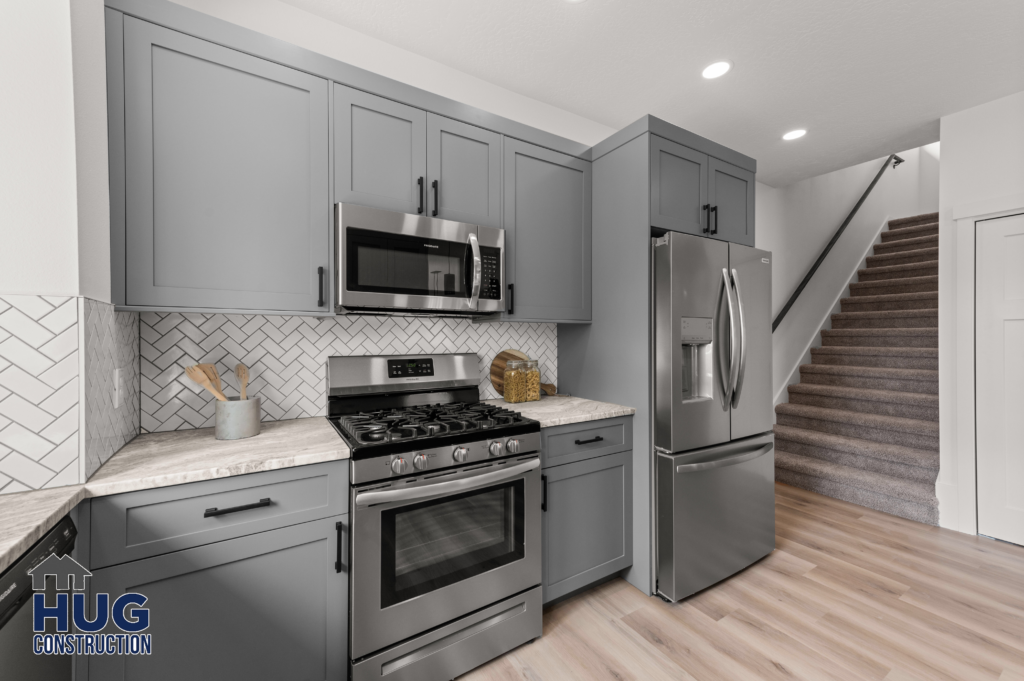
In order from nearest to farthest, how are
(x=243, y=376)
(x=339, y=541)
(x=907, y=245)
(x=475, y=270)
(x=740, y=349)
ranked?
(x=339, y=541) → (x=243, y=376) → (x=475, y=270) → (x=740, y=349) → (x=907, y=245)

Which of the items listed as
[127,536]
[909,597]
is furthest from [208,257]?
[909,597]

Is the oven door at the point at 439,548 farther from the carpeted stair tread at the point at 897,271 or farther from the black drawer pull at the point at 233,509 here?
the carpeted stair tread at the point at 897,271

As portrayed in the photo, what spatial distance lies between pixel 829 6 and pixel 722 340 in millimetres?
1541

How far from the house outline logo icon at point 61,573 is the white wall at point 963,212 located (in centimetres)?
438

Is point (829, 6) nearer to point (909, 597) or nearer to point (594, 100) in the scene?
point (594, 100)

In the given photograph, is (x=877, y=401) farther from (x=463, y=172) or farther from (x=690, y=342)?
(x=463, y=172)

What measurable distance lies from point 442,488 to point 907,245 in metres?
6.22

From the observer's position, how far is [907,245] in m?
5.10

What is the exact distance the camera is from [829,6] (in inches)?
76.1

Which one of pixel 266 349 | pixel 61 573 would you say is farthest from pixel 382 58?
pixel 61 573

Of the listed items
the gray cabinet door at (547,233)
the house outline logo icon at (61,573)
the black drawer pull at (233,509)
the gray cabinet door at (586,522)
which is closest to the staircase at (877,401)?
the gray cabinet door at (586,522)

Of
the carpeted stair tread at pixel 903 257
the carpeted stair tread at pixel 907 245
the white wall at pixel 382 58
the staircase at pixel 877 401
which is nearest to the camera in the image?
the white wall at pixel 382 58

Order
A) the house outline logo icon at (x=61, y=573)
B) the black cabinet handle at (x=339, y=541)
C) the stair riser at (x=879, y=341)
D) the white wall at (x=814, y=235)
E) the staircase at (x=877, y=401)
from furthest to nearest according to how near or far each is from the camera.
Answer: the white wall at (x=814, y=235), the stair riser at (x=879, y=341), the staircase at (x=877, y=401), the black cabinet handle at (x=339, y=541), the house outline logo icon at (x=61, y=573)

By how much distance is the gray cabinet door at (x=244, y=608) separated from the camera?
120 centimetres
